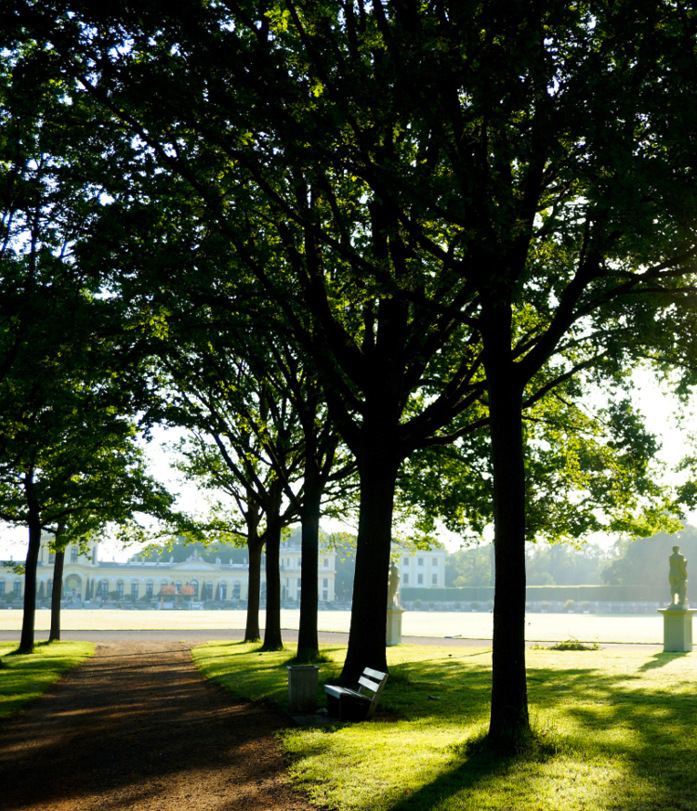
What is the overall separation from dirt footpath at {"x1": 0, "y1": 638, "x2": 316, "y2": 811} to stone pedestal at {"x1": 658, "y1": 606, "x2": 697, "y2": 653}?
13388 millimetres

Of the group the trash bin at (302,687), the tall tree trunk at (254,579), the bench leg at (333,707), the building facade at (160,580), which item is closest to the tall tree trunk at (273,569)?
the tall tree trunk at (254,579)

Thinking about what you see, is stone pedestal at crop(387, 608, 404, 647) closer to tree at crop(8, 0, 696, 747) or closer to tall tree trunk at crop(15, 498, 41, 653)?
tall tree trunk at crop(15, 498, 41, 653)

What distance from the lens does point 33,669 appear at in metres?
17.7

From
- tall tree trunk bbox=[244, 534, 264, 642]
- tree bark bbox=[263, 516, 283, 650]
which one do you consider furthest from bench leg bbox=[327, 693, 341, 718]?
tall tree trunk bbox=[244, 534, 264, 642]

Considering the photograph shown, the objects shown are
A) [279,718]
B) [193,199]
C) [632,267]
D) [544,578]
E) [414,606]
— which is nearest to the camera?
[632,267]

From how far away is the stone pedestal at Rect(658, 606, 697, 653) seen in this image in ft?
68.5

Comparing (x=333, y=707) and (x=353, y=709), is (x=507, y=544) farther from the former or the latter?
(x=333, y=707)

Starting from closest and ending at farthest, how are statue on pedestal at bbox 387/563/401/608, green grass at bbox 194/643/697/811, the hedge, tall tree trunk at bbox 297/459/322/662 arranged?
green grass at bbox 194/643/697/811, tall tree trunk at bbox 297/459/322/662, statue on pedestal at bbox 387/563/401/608, the hedge

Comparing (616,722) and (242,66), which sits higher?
(242,66)

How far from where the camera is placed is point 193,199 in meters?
11.7

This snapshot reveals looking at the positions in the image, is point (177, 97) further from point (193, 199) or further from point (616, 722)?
point (616, 722)

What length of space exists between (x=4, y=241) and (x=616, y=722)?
1365cm

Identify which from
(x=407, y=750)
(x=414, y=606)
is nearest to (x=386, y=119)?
(x=407, y=750)

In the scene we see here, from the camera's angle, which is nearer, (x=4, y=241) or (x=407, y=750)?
(x=407, y=750)
